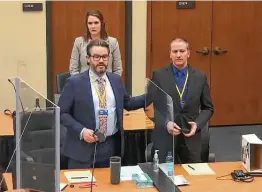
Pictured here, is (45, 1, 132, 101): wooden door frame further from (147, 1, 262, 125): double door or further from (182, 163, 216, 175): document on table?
(182, 163, 216, 175): document on table

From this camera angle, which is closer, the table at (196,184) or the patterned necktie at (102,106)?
the table at (196,184)

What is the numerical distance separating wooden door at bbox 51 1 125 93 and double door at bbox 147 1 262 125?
16.8 inches

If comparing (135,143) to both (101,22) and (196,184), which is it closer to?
(101,22)

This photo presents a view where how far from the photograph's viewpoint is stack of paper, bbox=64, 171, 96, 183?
3.64m

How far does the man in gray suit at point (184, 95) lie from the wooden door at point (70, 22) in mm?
2891

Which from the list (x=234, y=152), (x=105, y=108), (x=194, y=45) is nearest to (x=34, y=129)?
(x=105, y=108)

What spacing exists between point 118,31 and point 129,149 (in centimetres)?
239

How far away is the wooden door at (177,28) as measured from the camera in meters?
7.15

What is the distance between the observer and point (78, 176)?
372cm

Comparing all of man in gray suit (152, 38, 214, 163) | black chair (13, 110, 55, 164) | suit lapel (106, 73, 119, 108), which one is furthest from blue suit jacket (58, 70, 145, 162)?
black chair (13, 110, 55, 164)

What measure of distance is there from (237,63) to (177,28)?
99cm

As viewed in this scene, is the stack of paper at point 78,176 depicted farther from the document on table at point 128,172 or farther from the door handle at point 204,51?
the door handle at point 204,51

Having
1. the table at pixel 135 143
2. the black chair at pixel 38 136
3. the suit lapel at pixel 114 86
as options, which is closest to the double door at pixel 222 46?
the table at pixel 135 143

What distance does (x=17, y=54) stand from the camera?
681cm
